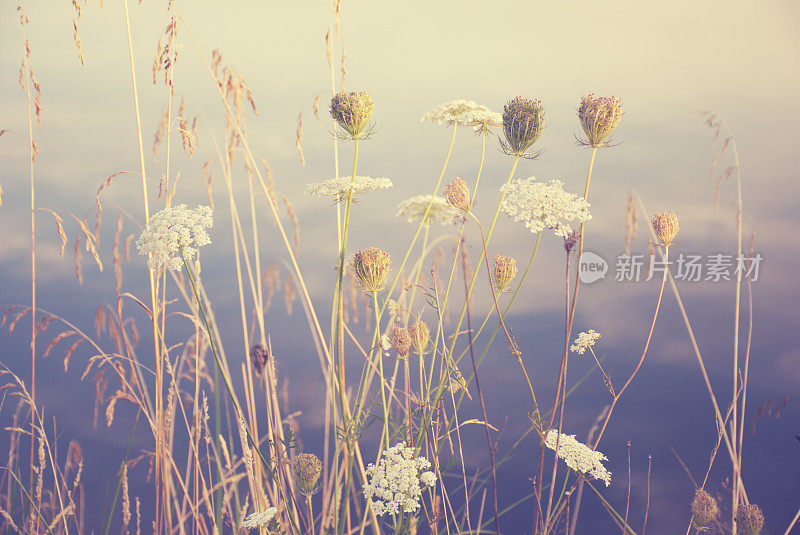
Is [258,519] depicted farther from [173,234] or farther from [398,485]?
[173,234]

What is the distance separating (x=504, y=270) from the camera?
2.83 meters

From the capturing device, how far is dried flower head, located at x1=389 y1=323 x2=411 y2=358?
2746mm

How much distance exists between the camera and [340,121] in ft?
8.76

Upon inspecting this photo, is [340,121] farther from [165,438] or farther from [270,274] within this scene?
[165,438]

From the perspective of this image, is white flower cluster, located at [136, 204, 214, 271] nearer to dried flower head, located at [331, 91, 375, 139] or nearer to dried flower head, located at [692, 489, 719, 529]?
dried flower head, located at [331, 91, 375, 139]

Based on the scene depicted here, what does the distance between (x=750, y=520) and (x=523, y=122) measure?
2177 mm

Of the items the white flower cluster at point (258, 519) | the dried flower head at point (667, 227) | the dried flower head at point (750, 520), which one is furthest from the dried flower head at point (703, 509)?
the white flower cluster at point (258, 519)

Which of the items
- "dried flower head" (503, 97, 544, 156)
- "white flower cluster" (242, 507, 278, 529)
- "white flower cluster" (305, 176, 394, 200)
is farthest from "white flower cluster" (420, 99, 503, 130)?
"white flower cluster" (242, 507, 278, 529)

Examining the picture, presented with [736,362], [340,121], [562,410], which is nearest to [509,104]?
[340,121]

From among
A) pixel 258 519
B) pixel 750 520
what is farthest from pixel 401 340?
pixel 750 520

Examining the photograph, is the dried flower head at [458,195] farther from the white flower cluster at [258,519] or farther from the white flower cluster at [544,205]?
the white flower cluster at [258,519]

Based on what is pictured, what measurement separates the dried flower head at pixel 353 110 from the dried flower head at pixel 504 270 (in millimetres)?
925

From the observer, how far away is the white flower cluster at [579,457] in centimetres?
238

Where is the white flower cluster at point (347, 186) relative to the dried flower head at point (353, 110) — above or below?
below
